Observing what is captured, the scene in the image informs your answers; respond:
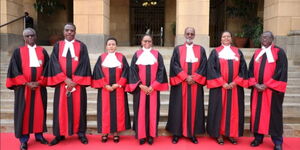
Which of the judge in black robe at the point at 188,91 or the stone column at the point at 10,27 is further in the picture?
the stone column at the point at 10,27

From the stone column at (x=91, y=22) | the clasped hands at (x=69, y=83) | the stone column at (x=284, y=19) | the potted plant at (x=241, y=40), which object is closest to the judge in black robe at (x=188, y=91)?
the clasped hands at (x=69, y=83)

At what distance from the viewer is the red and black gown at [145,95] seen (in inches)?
194

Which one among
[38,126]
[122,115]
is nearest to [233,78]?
[122,115]

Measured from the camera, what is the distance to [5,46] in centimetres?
898

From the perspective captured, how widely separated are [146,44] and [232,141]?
2.41m

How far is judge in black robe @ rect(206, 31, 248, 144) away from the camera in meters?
4.90

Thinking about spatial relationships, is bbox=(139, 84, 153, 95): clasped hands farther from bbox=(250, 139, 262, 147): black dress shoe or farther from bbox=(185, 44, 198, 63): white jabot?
bbox=(250, 139, 262, 147): black dress shoe

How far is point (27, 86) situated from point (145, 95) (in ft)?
6.72

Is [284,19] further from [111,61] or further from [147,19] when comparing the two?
[147,19]

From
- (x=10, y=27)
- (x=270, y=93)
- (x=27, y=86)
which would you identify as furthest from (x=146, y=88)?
(x=10, y=27)

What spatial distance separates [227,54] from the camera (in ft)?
16.3

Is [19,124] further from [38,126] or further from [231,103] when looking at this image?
[231,103]

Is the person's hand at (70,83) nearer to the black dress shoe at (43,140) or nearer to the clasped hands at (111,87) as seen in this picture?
the clasped hands at (111,87)

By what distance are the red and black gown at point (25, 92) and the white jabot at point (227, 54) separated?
323 cm
